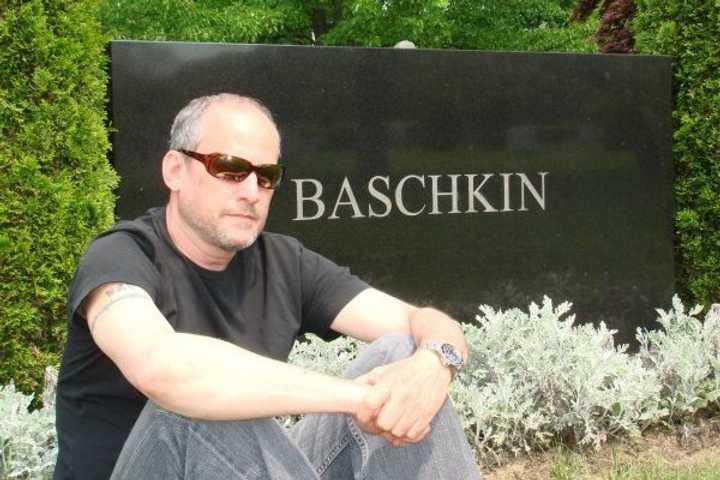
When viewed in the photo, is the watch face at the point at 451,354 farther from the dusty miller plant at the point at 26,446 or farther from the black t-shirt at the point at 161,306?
the dusty miller plant at the point at 26,446

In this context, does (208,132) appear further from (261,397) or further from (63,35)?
(63,35)

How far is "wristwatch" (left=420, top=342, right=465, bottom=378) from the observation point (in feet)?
8.00

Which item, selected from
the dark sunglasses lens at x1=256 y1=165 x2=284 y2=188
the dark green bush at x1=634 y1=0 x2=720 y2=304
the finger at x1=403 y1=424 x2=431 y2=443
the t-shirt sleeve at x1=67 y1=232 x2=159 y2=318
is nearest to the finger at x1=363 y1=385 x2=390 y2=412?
the finger at x1=403 y1=424 x2=431 y2=443

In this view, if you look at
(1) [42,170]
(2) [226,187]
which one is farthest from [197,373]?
(1) [42,170]

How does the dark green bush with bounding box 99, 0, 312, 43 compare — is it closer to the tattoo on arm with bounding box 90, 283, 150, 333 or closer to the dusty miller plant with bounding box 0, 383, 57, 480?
the dusty miller plant with bounding box 0, 383, 57, 480

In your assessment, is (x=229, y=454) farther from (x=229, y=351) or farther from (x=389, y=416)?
(x=389, y=416)

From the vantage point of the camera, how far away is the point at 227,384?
6.57 feet

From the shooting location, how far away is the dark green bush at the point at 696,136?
18.5ft

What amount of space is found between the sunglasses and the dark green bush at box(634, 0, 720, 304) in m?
4.05

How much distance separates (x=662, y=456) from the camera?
145 inches

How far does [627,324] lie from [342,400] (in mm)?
4042

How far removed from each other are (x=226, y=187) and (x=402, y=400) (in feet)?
2.64

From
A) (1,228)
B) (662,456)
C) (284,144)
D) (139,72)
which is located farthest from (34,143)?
(662,456)

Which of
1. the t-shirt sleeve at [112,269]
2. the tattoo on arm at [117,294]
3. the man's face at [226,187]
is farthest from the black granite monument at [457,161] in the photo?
the tattoo on arm at [117,294]
